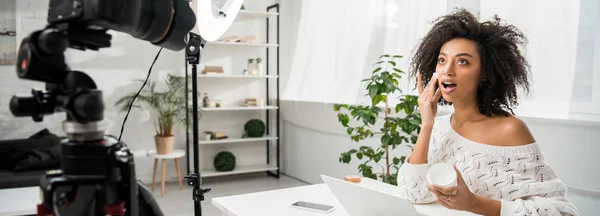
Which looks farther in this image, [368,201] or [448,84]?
[448,84]

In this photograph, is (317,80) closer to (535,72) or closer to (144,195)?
(535,72)

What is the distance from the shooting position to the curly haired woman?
1.42 m

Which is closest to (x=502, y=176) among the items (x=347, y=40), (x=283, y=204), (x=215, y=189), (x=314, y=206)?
(x=314, y=206)

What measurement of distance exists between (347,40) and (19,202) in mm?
2677

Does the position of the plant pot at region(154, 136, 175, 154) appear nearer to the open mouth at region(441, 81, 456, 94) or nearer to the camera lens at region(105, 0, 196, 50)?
the open mouth at region(441, 81, 456, 94)

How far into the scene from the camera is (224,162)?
4914 millimetres

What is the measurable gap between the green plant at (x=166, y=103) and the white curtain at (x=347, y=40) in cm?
110

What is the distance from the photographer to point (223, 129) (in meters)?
5.26

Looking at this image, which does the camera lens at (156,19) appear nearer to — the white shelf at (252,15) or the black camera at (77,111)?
the black camera at (77,111)

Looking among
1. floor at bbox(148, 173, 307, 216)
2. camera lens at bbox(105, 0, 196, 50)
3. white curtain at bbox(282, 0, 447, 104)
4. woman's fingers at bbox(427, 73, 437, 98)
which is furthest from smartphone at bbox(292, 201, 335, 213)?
floor at bbox(148, 173, 307, 216)

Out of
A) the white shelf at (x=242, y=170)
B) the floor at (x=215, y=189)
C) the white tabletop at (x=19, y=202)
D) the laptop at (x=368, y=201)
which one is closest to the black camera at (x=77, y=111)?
the laptop at (x=368, y=201)

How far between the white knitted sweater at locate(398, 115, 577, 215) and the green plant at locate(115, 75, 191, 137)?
3260mm

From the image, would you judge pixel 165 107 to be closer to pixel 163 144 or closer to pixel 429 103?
pixel 163 144

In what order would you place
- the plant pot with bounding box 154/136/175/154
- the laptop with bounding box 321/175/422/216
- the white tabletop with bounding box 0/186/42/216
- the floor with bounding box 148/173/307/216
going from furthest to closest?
the plant pot with bounding box 154/136/175/154 < the floor with bounding box 148/173/307/216 < the white tabletop with bounding box 0/186/42/216 < the laptop with bounding box 321/175/422/216
